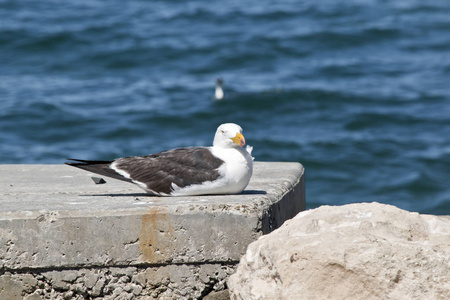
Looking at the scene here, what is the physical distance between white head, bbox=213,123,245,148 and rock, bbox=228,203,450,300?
1036mm

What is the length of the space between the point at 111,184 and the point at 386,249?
2.45m

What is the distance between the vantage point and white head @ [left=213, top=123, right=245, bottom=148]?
439 centimetres

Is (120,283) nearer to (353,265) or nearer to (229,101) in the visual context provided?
(353,265)

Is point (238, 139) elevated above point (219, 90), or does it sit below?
above

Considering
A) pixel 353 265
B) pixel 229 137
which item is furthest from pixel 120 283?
pixel 353 265

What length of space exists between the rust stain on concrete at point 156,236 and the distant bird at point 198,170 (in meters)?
0.41

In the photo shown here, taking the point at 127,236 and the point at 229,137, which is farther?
the point at 229,137

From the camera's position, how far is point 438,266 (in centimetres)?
322

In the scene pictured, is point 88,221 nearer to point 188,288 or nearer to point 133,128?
point 188,288

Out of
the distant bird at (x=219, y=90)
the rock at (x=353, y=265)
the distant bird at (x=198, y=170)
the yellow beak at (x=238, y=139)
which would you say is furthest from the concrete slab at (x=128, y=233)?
the distant bird at (x=219, y=90)

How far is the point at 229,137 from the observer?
4418 mm

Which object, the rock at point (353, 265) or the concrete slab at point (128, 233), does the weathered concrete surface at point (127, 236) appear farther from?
the rock at point (353, 265)

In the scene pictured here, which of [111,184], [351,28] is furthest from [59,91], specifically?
[111,184]

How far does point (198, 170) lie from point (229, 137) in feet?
0.92
